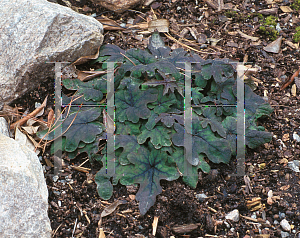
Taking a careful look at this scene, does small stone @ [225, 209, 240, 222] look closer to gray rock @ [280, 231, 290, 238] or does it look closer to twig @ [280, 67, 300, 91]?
gray rock @ [280, 231, 290, 238]

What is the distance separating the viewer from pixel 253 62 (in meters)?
2.85

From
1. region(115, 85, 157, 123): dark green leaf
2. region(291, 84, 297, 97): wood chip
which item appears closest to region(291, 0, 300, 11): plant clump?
region(291, 84, 297, 97): wood chip

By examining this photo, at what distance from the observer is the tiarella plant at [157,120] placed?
2.07 meters

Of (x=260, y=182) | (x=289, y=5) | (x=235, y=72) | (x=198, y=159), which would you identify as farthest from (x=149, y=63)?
(x=289, y=5)

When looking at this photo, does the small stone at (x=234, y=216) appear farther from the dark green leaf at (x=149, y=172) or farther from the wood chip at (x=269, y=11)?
the wood chip at (x=269, y=11)

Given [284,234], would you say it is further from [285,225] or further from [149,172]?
[149,172]

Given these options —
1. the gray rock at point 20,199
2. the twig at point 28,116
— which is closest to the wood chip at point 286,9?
the twig at point 28,116

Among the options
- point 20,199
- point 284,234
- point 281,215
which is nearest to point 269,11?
point 281,215

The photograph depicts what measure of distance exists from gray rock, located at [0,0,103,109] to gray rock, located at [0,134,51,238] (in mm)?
668

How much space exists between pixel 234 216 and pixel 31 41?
1919mm

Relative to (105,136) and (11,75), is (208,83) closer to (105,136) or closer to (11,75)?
(105,136)

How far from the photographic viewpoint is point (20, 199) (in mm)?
1732

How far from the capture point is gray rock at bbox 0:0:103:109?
2.33m

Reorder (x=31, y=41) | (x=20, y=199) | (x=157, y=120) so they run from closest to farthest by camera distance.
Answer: (x=20, y=199), (x=157, y=120), (x=31, y=41)
